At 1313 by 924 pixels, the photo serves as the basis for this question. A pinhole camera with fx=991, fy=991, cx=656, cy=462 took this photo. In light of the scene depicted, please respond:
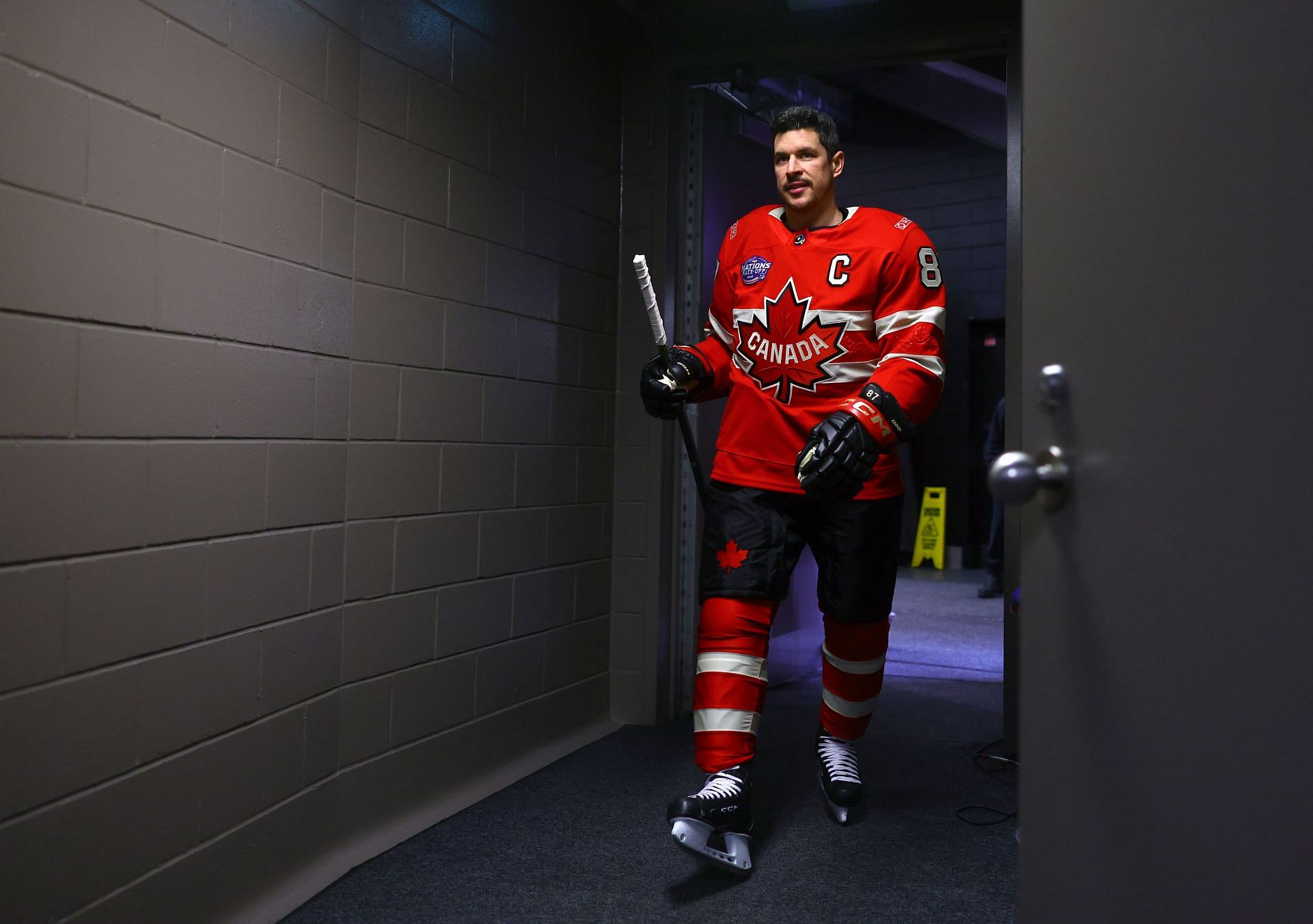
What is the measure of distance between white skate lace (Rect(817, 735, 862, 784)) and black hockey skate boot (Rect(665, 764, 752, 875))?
0.35m

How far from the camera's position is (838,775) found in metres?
2.36

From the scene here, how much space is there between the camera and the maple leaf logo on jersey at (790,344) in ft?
7.42

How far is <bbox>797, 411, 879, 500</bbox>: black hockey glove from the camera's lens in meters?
1.99

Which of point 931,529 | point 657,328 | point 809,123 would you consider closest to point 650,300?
point 657,328

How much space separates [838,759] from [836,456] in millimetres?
858

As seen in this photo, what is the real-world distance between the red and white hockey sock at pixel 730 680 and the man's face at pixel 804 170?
0.94 metres

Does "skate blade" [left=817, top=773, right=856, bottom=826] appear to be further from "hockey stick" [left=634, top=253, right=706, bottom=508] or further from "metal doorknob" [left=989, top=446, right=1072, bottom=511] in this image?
"metal doorknob" [left=989, top=446, right=1072, bottom=511]

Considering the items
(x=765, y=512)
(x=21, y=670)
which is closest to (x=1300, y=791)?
(x=21, y=670)

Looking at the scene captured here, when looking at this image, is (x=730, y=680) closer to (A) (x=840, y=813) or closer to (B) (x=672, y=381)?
(A) (x=840, y=813)

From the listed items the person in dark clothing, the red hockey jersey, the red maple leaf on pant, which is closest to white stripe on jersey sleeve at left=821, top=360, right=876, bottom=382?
the red hockey jersey

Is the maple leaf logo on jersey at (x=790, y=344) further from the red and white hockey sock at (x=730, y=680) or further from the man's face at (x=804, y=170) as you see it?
the red and white hockey sock at (x=730, y=680)

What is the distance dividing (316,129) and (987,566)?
541 centimetres

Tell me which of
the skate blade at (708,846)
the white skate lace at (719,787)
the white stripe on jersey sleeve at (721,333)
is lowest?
the skate blade at (708,846)

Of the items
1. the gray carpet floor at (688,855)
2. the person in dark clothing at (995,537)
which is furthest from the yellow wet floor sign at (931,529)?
the gray carpet floor at (688,855)
